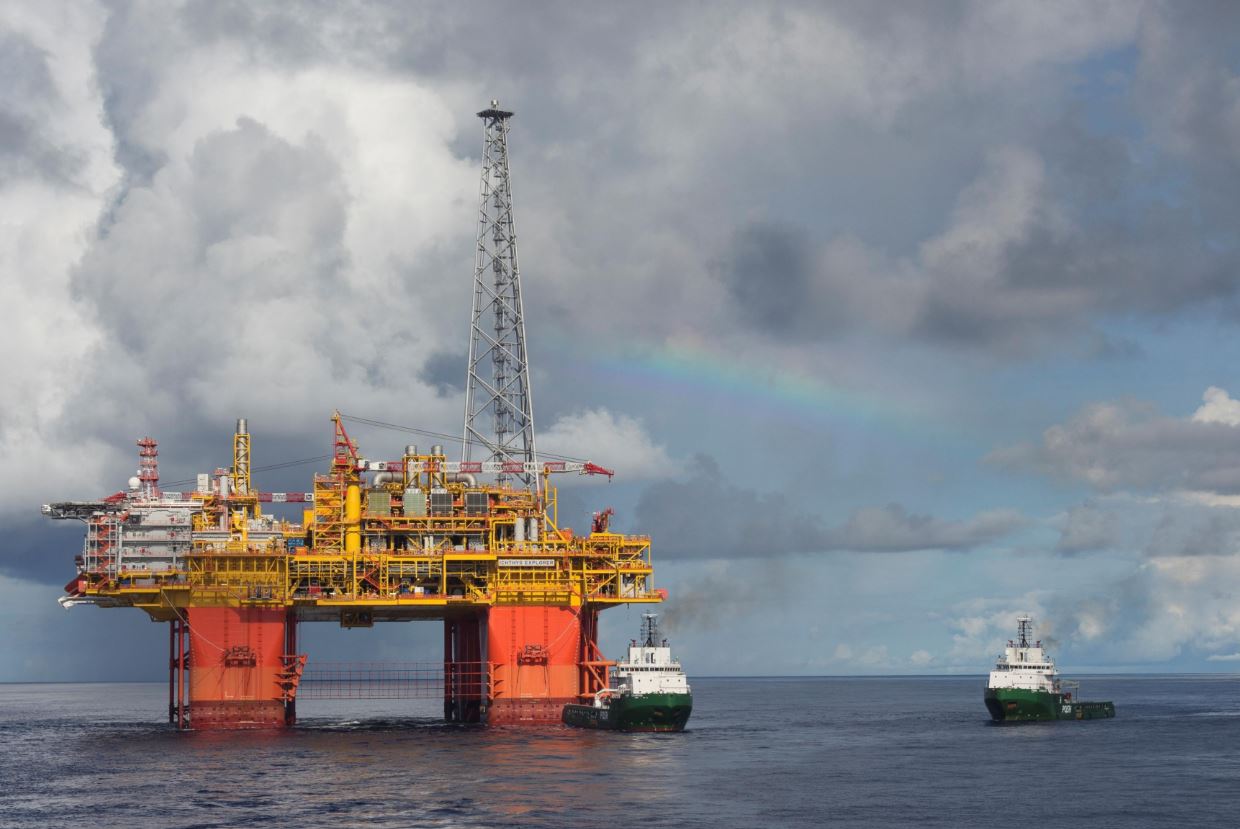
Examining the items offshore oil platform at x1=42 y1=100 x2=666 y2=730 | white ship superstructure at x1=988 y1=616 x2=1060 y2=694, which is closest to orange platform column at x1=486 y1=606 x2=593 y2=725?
offshore oil platform at x1=42 y1=100 x2=666 y2=730

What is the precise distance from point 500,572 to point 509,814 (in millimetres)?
36908

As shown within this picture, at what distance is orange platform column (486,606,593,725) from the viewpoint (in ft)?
328

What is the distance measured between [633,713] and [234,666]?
85.7 feet

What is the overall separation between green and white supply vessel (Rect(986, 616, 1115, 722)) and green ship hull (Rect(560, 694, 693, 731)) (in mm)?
28057

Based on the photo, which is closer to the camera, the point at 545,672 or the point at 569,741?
the point at 569,741

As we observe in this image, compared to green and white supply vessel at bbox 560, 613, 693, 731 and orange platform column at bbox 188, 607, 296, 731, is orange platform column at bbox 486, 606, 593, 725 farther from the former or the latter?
orange platform column at bbox 188, 607, 296, 731

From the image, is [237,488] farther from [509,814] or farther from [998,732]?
[998,732]

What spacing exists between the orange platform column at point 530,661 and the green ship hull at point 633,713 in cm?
163

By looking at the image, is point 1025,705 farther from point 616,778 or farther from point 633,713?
point 616,778

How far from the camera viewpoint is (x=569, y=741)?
92438 millimetres

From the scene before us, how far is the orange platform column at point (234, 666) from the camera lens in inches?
3868

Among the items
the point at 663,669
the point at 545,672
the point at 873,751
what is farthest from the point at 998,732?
the point at 545,672

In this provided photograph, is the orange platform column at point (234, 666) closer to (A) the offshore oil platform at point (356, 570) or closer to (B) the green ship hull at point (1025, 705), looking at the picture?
(A) the offshore oil platform at point (356, 570)

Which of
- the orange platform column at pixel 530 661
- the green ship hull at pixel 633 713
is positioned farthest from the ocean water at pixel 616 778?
the orange platform column at pixel 530 661
